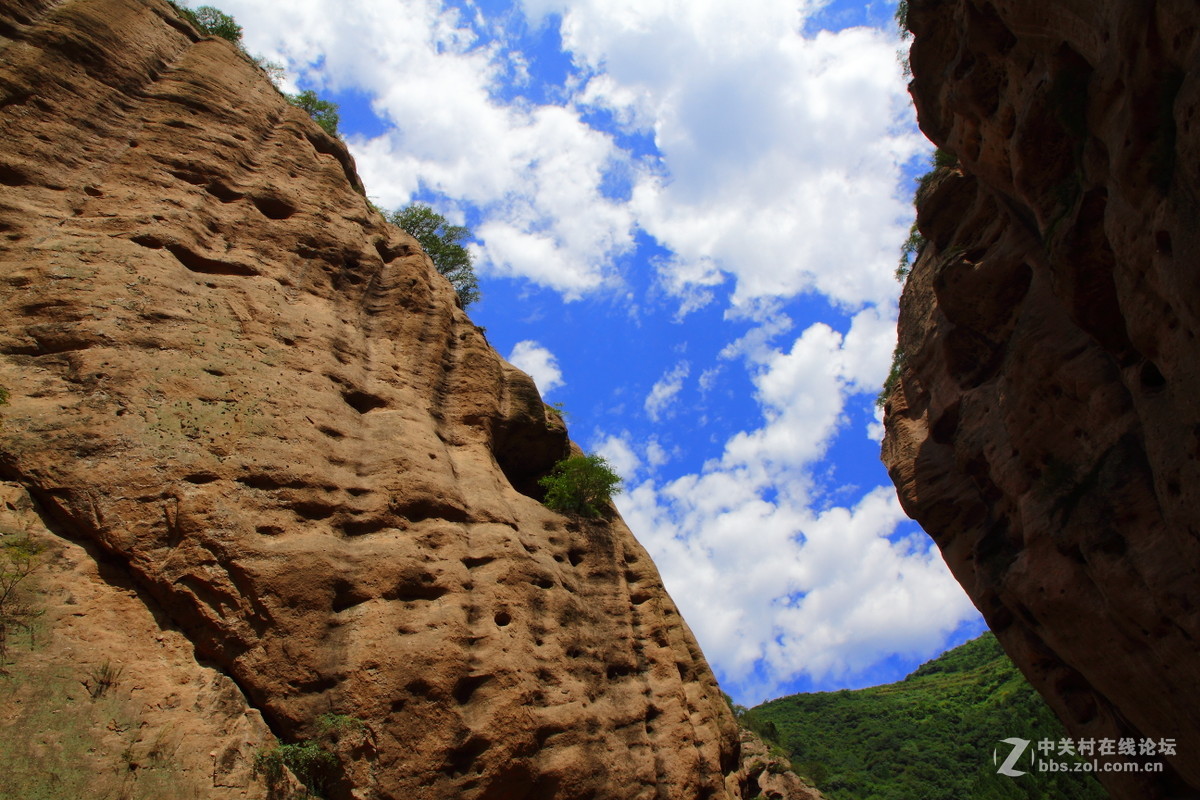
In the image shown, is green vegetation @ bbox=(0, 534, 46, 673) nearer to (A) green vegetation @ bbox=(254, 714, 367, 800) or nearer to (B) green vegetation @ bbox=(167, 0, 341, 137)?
(A) green vegetation @ bbox=(254, 714, 367, 800)

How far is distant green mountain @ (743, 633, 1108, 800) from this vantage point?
66.8 meters

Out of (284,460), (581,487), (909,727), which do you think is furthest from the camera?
(909,727)

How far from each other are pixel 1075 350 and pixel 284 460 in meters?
17.3

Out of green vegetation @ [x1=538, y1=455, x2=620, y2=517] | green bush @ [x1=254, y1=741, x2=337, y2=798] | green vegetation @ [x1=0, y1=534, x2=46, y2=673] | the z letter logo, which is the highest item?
green vegetation @ [x1=538, y1=455, x2=620, y2=517]

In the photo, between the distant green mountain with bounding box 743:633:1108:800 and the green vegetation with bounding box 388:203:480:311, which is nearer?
the green vegetation with bounding box 388:203:480:311

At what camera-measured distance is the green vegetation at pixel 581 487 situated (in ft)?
58.7

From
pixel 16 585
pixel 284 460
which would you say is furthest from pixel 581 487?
pixel 16 585

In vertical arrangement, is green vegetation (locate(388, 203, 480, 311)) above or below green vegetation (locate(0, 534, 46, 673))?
above

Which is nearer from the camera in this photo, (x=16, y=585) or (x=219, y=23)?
(x=16, y=585)

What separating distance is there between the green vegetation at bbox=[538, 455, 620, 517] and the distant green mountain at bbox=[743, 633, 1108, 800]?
131ft

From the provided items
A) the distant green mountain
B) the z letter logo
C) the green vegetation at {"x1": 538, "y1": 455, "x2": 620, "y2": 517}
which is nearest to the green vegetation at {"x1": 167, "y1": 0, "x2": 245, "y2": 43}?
the green vegetation at {"x1": 538, "y1": 455, "x2": 620, "y2": 517}

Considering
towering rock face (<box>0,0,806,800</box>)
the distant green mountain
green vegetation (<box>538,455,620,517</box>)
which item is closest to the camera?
towering rock face (<box>0,0,806,800</box>)

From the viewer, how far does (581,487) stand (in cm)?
1827

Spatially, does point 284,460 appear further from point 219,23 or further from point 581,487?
point 219,23
